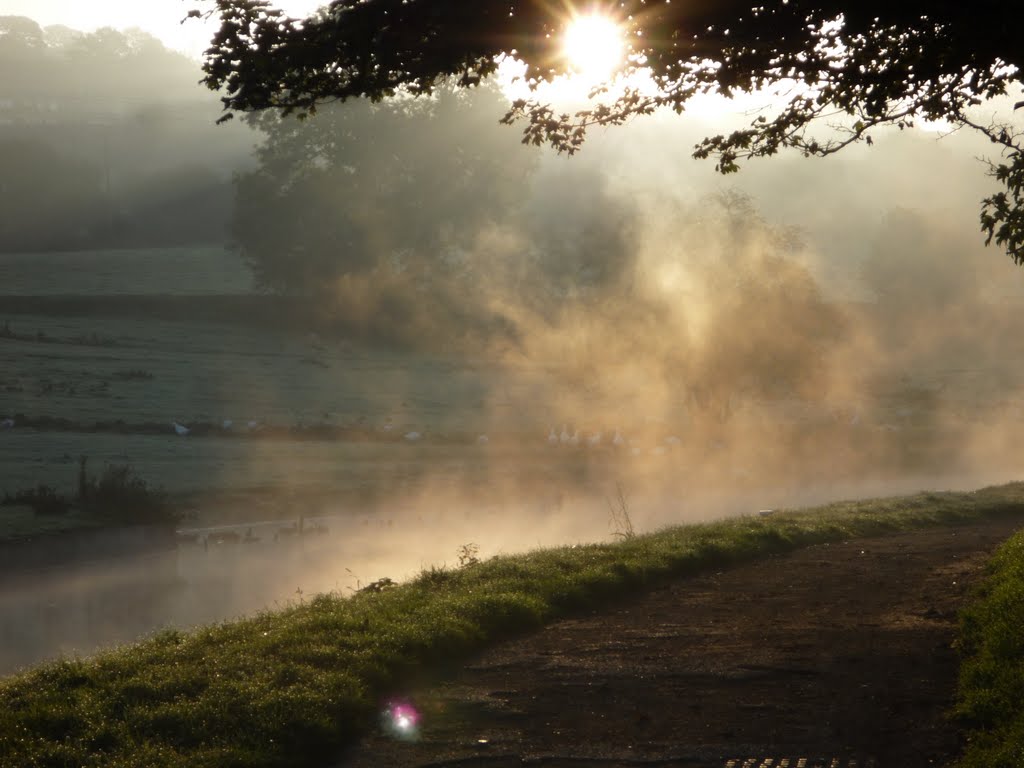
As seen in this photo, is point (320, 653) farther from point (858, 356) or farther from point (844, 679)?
point (858, 356)

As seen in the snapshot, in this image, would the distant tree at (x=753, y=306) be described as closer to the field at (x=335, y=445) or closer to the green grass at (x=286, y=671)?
the field at (x=335, y=445)

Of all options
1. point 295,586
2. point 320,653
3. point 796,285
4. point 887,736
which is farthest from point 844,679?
point 796,285

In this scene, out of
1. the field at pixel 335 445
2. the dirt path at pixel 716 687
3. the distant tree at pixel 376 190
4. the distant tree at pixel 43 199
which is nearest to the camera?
the dirt path at pixel 716 687

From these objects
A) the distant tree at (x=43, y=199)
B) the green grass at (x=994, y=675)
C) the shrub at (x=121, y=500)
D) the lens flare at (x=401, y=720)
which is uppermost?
the distant tree at (x=43, y=199)

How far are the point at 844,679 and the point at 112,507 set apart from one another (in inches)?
713

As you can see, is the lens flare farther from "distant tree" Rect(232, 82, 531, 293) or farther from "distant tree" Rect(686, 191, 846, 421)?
"distant tree" Rect(232, 82, 531, 293)

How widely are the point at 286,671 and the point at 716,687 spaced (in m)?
3.12

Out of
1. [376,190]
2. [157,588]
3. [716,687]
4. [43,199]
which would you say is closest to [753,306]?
[157,588]

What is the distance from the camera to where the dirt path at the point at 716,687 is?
7.31 metres

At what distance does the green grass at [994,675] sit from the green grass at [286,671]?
147 inches

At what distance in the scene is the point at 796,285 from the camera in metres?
41.4

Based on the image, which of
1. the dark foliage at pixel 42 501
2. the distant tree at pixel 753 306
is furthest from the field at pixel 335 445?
the distant tree at pixel 753 306

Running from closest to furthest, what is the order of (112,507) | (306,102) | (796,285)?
(306,102), (112,507), (796,285)

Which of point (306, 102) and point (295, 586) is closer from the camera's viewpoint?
point (306, 102)
